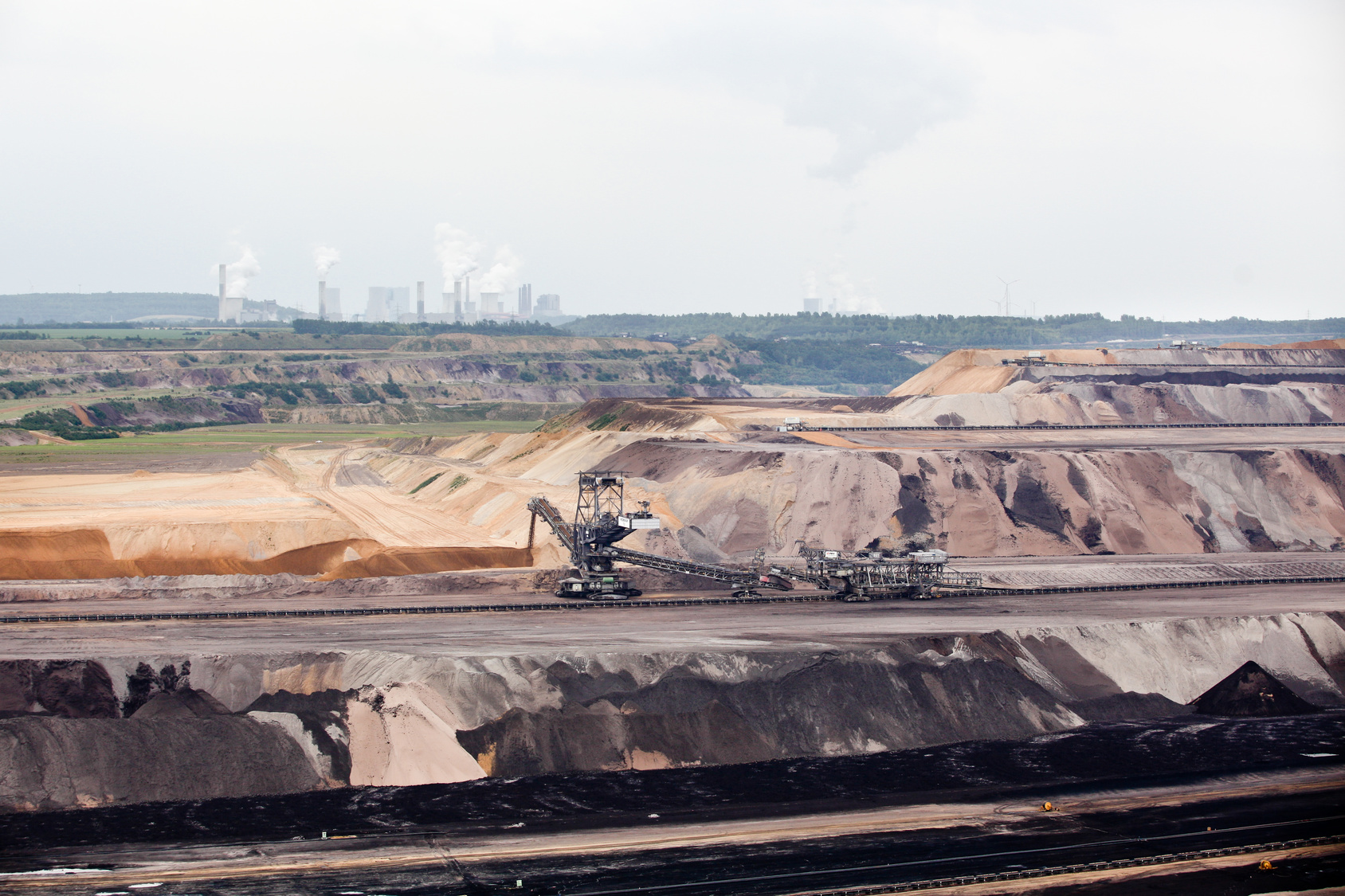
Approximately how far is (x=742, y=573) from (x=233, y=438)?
298 ft

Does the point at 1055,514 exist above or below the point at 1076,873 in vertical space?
above

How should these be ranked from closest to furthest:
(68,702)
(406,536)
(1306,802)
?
(1306,802), (68,702), (406,536)

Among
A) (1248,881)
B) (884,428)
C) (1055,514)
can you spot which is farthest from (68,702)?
(884,428)

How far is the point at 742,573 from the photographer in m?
65.5

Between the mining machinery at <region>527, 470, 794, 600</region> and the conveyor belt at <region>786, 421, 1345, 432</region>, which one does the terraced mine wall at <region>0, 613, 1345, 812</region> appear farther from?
the conveyor belt at <region>786, 421, 1345, 432</region>

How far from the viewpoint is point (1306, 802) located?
39.8 meters

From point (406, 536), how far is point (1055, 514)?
39.9 metres

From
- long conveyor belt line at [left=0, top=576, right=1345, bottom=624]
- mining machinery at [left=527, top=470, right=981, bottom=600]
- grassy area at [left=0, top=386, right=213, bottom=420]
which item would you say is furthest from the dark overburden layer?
grassy area at [left=0, top=386, right=213, bottom=420]

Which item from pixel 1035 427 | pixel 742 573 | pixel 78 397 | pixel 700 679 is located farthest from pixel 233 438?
pixel 700 679

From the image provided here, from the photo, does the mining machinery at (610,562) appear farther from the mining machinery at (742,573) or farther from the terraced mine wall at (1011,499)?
the terraced mine wall at (1011,499)

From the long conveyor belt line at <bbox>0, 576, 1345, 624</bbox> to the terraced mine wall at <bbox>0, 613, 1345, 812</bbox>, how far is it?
10205 mm

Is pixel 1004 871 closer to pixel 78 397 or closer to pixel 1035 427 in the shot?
pixel 1035 427

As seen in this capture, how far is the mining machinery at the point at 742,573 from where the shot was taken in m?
62.8

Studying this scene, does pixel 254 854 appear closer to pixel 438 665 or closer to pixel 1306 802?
pixel 438 665
